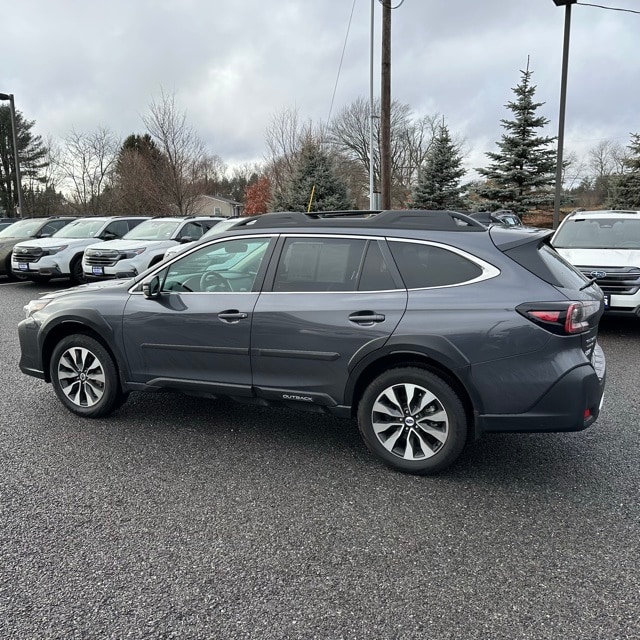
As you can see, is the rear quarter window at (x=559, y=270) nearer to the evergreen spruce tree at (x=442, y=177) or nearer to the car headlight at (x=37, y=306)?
the car headlight at (x=37, y=306)

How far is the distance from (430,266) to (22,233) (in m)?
14.9

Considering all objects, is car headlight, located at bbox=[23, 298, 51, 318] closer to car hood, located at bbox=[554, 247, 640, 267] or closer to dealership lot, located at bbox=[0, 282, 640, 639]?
dealership lot, located at bbox=[0, 282, 640, 639]

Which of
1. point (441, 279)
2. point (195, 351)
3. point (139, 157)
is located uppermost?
point (139, 157)

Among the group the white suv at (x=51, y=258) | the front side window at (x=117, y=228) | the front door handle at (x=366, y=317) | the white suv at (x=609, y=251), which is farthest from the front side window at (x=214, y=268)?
the front side window at (x=117, y=228)

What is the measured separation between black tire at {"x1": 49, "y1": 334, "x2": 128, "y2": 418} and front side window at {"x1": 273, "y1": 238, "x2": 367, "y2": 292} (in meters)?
1.64

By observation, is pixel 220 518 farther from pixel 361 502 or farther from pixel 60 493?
pixel 60 493

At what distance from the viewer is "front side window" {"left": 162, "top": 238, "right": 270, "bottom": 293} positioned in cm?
412

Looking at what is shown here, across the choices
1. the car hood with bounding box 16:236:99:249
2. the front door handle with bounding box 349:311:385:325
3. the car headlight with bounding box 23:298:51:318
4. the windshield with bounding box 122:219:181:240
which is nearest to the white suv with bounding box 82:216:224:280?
the windshield with bounding box 122:219:181:240

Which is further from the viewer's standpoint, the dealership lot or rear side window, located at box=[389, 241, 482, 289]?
rear side window, located at box=[389, 241, 482, 289]

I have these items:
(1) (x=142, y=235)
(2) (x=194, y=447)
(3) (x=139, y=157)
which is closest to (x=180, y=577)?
(2) (x=194, y=447)

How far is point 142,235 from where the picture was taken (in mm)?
13023

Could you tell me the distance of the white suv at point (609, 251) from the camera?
732 centimetres

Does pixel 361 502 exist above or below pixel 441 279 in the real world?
below

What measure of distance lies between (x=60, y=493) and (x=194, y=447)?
964mm
